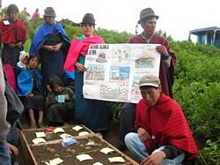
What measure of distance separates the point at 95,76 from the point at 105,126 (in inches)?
31.5

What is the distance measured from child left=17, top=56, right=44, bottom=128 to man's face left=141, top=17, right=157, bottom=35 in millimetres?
2195

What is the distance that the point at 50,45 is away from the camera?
5.70m

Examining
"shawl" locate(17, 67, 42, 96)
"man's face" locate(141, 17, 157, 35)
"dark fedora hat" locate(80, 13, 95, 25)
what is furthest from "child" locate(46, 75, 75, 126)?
"man's face" locate(141, 17, 157, 35)

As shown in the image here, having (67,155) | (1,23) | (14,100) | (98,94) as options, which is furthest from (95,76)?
(1,23)

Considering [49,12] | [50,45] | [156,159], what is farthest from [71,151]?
[49,12]

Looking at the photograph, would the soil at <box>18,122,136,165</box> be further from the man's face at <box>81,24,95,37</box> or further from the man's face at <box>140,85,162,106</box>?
the man's face at <box>81,24,95,37</box>

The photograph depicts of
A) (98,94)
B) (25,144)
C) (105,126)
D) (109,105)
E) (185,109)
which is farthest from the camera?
(109,105)

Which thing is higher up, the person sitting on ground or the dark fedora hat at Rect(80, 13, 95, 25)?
the dark fedora hat at Rect(80, 13, 95, 25)

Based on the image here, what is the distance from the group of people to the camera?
3.16m

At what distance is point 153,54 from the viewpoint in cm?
401

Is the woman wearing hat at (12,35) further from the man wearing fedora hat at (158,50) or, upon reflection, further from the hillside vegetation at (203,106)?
the man wearing fedora hat at (158,50)

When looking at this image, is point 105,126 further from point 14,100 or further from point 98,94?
point 14,100

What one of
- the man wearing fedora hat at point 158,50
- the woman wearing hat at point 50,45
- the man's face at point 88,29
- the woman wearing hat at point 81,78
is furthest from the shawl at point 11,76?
the man wearing fedora hat at point 158,50

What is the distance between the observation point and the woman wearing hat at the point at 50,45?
A: 5.60m
